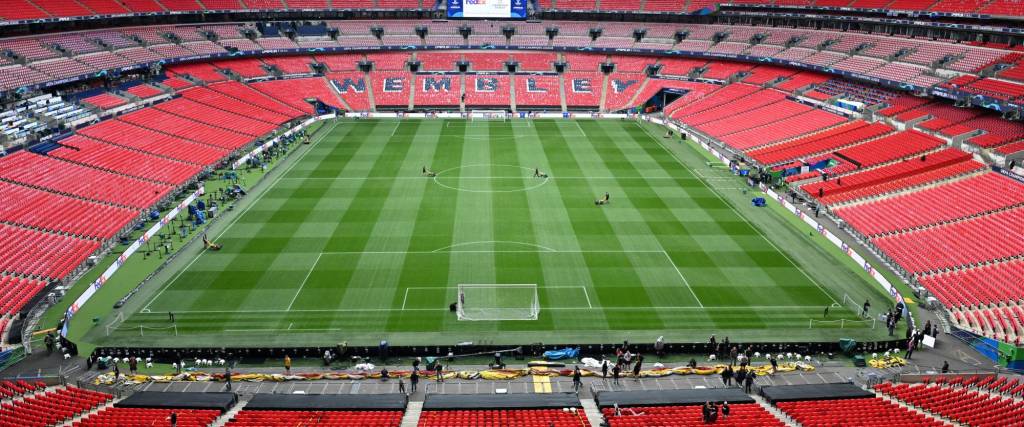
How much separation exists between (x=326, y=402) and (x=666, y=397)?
1143cm

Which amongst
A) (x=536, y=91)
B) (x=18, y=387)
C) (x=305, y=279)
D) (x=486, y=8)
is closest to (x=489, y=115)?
(x=536, y=91)

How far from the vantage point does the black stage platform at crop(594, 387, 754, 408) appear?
24453 millimetres

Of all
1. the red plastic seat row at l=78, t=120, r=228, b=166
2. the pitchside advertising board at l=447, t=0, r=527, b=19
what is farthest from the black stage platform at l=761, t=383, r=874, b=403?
the pitchside advertising board at l=447, t=0, r=527, b=19

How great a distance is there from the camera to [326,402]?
80.1 ft

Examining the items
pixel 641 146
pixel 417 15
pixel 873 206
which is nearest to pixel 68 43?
pixel 417 15

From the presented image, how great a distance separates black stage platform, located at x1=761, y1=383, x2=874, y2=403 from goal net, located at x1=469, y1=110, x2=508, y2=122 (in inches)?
2345

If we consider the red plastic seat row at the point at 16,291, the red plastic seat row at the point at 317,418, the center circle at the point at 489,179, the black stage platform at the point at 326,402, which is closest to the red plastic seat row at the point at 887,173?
the center circle at the point at 489,179

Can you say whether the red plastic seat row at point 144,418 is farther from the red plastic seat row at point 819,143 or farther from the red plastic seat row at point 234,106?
the red plastic seat row at point 234,106

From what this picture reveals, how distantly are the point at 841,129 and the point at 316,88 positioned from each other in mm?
57226

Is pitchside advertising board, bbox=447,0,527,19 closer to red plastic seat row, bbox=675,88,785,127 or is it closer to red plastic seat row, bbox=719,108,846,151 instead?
red plastic seat row, bbox=675,88,785,127

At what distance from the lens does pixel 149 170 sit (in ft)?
170

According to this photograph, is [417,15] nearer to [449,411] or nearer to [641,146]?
[641,146]

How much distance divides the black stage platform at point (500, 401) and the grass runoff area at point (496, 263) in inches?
215

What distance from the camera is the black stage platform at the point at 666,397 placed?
24453mm
